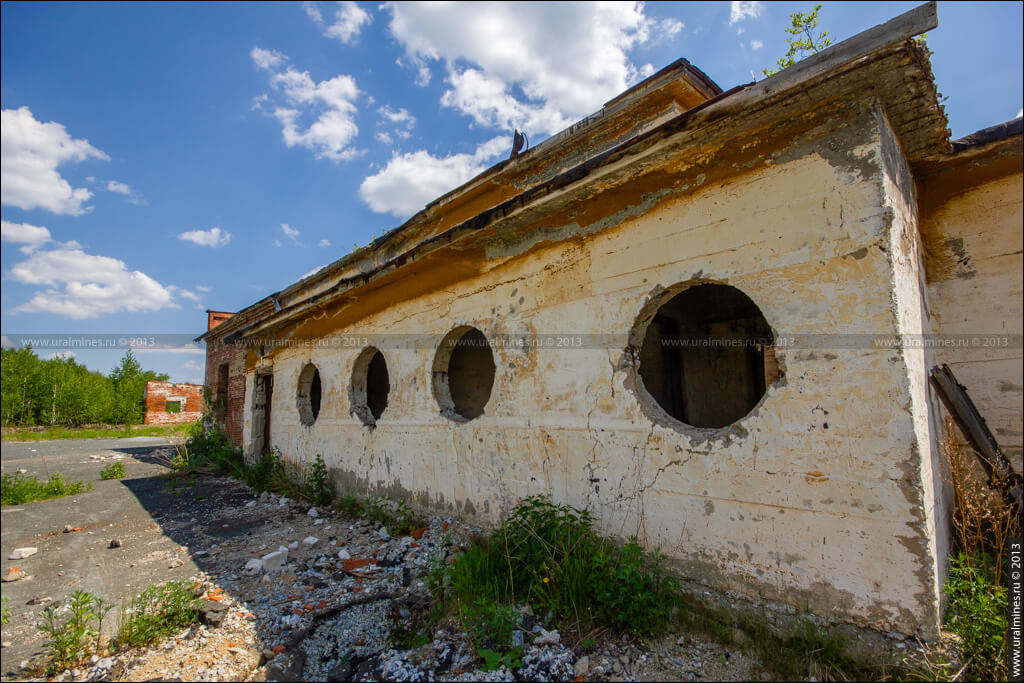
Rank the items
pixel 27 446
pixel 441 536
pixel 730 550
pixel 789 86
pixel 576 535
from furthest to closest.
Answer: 1. pixel 441 536
2. pixel 576 535
3. pixel 730 550
4. pixel 789 86
5. pixel 27 446

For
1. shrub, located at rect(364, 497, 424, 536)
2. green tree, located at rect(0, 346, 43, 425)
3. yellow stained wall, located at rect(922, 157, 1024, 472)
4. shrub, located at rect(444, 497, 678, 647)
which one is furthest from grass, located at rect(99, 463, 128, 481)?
yellow stained wall, located at rect(922, 157, 1024, 472)

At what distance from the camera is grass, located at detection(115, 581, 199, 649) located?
3084 mm

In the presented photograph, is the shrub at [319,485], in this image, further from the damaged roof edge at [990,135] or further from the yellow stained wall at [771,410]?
the damaged roof edge at [990,135]

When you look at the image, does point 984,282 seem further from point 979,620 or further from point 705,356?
point 705,356

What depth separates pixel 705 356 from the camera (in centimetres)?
712

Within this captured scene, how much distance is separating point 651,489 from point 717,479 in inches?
18.4

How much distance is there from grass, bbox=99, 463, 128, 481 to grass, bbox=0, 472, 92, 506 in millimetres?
453

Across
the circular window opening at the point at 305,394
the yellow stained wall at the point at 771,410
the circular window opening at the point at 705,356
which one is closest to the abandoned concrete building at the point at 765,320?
the yellow stained wall at the point at 771,410

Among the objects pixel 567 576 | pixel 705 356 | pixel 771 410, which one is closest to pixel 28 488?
pixel 567 576

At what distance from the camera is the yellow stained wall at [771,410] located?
2.44m

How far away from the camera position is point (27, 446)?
1509 millimetres

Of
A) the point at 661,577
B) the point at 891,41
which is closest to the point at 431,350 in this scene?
the point at 661,577

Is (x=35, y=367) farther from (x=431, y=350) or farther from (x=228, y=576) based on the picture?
(x=431, y=350)

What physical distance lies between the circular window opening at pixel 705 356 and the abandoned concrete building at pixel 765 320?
256 cm
